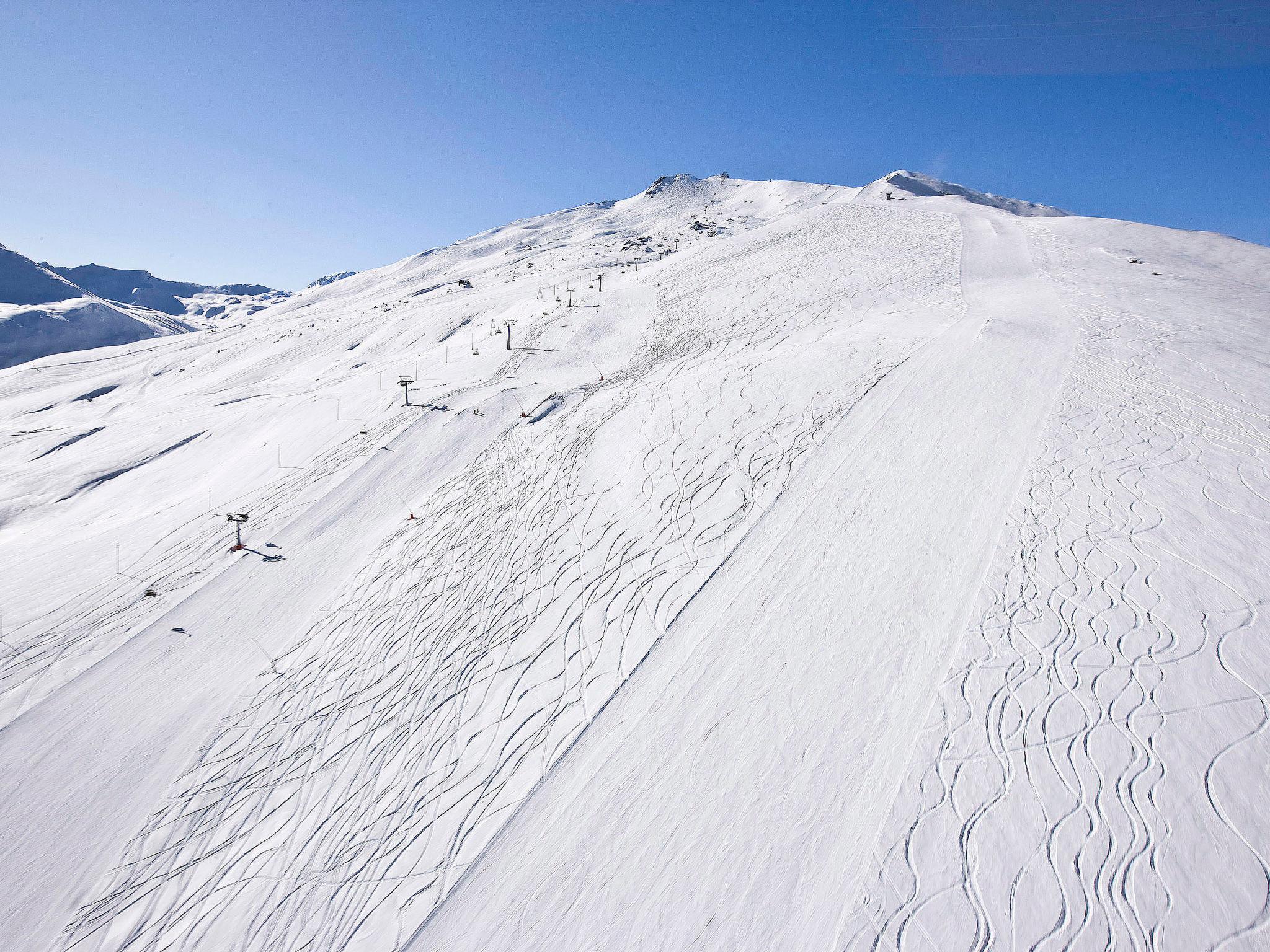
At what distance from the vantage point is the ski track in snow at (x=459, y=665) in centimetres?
479

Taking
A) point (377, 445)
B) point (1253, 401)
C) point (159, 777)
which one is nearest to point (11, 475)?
point (377, 445)

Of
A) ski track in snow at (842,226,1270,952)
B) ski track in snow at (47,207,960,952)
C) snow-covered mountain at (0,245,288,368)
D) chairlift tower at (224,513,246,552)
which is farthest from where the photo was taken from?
snow-covered mountain at (0,245,288,368)

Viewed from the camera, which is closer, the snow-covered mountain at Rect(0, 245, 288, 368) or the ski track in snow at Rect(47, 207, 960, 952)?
the ski track in snow at Rect(47, 207, 960, 952)

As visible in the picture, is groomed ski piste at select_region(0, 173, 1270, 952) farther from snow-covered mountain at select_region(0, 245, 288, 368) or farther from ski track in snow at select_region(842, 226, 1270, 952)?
snow-covered mountain at select_region(0, 245, 288, 368)

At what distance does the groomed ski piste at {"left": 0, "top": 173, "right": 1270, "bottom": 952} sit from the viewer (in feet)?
12.5

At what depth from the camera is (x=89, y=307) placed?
9375 centimetres

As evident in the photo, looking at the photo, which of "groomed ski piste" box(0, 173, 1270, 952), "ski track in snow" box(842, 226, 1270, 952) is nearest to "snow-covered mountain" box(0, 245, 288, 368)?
"groomed ski piste" box(0, 173, 1270, 952)

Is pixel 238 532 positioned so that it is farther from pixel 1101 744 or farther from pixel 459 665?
pixel 1101 744

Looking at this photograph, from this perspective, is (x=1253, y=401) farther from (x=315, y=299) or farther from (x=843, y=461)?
(x=315, y=299)

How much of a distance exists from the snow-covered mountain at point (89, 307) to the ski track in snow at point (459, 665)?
109639 millimetres

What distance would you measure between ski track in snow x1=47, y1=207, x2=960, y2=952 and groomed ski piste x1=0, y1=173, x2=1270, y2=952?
0.05 meters

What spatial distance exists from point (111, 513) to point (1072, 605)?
20.8 metres

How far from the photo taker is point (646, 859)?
416cm

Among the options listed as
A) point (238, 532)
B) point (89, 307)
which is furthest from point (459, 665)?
point (89, 307)
